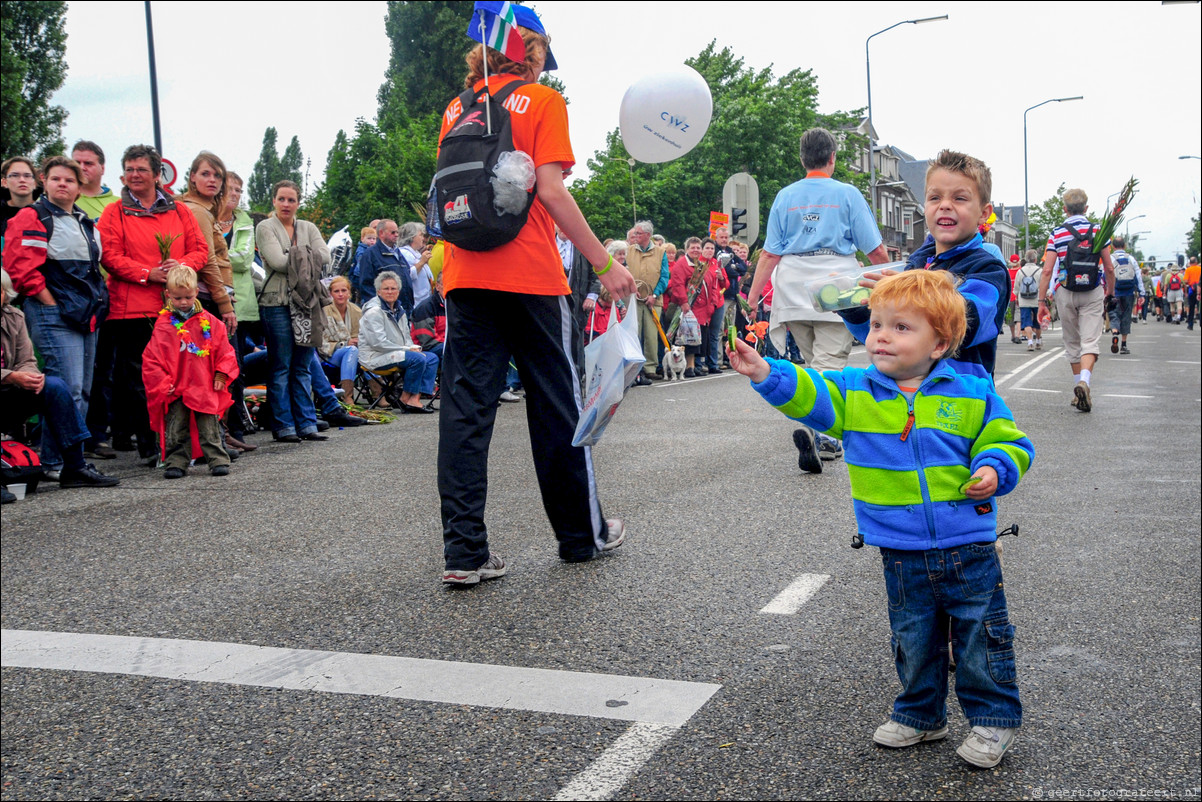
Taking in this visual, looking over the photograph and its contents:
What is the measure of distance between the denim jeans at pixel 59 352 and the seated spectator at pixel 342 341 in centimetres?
343

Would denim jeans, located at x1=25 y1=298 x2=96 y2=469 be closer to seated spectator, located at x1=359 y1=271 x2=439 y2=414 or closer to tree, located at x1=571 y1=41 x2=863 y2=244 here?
seated spectator, located at x1=359 y1=271 x2=439 y2=414

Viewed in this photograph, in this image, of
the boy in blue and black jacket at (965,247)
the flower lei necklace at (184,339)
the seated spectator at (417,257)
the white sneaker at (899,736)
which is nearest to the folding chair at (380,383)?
the seated spectator at (417,257)

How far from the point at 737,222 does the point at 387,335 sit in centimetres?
1104

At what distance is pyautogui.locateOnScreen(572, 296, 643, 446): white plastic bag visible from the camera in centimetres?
263

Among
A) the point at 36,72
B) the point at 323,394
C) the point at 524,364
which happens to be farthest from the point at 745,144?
the point at 36,72

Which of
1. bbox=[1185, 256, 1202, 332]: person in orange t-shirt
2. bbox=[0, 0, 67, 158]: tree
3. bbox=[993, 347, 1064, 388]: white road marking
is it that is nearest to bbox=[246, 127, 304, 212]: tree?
bbox=[0, 0, 67, 158]: tree

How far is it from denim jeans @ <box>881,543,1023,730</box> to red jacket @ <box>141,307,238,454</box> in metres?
6.73

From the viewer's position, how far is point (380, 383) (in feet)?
40.4

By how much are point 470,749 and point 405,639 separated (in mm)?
1100

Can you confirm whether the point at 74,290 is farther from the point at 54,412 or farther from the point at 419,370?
the point at 419,370

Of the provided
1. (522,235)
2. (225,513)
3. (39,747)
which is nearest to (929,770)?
(522,235)

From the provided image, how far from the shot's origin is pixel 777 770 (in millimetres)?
3322

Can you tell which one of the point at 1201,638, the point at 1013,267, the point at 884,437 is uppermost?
the point at 1013,267

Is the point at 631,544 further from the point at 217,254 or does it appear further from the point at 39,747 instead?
the point at 217,254
